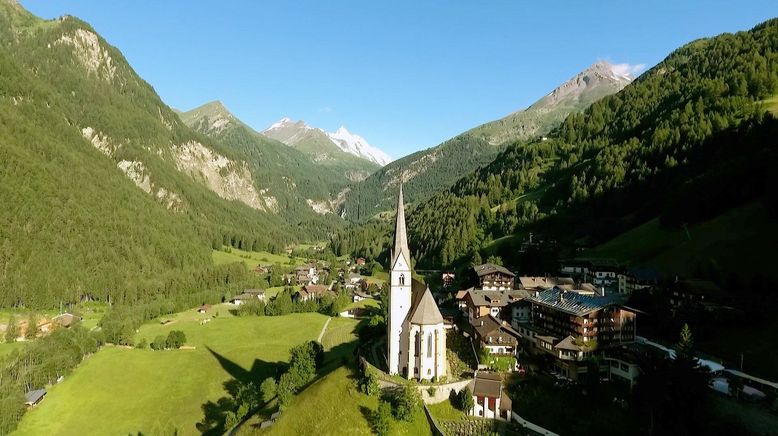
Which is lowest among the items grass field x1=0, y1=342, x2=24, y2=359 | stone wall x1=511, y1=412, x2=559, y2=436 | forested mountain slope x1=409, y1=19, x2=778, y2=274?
grass field x1=0, y1=342, x2=24, y2=359

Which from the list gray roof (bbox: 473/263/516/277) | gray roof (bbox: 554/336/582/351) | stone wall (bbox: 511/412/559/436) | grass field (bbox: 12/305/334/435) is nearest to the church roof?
stone wall (bbox: 511/412/559/436)

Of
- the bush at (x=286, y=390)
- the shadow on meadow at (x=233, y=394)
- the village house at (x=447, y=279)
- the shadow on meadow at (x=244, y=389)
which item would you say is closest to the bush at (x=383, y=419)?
the shadow on meadow at (x=244, y=389)

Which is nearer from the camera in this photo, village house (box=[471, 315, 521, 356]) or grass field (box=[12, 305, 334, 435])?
village house (box=[471, 315, 521, 356])

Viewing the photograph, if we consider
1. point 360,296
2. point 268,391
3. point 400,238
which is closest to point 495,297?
point 400,238

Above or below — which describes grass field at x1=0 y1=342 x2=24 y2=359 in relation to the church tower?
below

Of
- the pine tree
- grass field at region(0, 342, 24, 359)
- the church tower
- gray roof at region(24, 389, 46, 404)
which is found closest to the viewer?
the church tower

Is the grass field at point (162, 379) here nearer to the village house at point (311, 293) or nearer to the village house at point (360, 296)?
the village house at point (311, 293)

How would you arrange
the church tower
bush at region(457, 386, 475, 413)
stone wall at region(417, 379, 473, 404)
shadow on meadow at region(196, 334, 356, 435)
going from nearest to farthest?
bush at region(457, 386, 475, 413) → stone wall at region(417, 379, 473, 404) → the church tower → shadow on meadow at region(196, 334, 356, 435)

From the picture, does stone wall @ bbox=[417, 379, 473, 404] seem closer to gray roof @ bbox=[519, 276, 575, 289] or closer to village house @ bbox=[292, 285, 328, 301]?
gray roof @ bbox=[519, 276, 575, 289]
